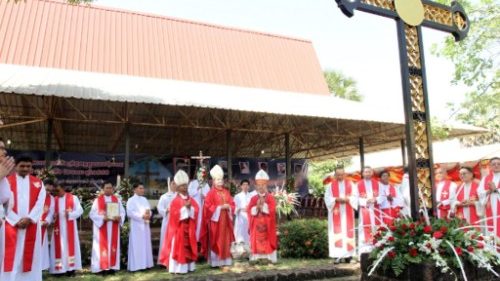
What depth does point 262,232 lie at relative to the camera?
7.72 m

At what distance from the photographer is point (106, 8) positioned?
17578 millimetres

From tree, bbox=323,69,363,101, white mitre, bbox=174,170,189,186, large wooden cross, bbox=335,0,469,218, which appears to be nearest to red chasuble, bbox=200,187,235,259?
white mitre, bbox=174,170,189,186

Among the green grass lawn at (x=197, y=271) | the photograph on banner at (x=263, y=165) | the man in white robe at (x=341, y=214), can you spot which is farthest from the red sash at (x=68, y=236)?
the photograph on banner at (x=263, y=165)

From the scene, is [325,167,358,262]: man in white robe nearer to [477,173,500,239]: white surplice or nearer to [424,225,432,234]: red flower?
[477,173,500,239]: white surplice

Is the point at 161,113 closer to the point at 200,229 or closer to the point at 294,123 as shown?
the point at 294,123

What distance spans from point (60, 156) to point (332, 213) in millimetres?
13188

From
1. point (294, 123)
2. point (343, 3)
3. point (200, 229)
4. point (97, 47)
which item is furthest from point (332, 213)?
point (97, 47)

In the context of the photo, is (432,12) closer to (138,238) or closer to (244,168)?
(138,238)

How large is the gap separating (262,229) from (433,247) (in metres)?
4.80

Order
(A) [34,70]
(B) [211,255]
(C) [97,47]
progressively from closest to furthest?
1. (B) [211,255]
2. (A) [34,70]
3. (C) [97,47]

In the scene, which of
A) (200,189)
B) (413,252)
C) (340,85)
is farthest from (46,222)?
(340,85)

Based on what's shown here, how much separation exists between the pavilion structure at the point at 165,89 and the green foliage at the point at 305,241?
3.52m

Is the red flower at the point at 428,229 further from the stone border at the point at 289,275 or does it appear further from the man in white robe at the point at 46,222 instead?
the man in white robe at the point at 46,222

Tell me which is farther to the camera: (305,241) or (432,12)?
(305,241)
